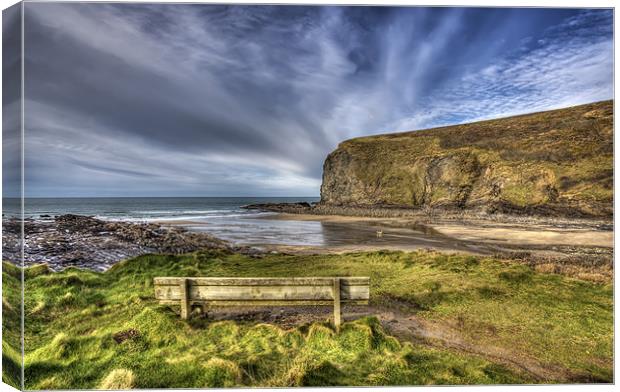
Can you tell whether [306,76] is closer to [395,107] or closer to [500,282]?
[395,107]

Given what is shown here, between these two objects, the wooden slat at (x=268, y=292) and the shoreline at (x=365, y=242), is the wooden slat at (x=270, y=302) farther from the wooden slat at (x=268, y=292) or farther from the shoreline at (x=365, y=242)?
the shoreline at (x=365, y=242)

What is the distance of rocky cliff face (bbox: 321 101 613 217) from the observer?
695 centimetres

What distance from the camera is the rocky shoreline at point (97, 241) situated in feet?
Answer: 23.0

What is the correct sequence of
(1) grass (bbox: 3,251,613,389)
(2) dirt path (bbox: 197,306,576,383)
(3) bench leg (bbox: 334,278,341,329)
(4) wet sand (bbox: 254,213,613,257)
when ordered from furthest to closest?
(4) wet sand (bbox: 254,213,613,257), (3) bench leg (bbox: 334,278,341,329), (2) dirt path (bbox: 197,306,576,383), (1) grass (bbox: 3,251,613,389)

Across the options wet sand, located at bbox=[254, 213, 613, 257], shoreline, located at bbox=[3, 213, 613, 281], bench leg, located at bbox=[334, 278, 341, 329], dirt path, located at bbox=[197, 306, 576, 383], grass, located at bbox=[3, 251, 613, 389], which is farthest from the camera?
wet sand, located at bbox=[254, 213, 613, 257]

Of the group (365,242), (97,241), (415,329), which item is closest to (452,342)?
(415,329)

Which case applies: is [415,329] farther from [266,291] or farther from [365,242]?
[365,242]

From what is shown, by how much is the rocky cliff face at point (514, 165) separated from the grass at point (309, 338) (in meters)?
3.23

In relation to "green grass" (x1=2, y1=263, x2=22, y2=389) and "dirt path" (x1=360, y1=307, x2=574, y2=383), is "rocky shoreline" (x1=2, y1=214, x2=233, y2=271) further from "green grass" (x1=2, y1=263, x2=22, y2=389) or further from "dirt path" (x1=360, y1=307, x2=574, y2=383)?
"dirt path" (x1=360, y1=307, x2=574, y2=383)

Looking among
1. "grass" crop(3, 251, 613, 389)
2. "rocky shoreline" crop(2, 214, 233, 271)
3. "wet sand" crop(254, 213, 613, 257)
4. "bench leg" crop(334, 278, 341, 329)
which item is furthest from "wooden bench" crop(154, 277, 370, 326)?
"rocky shoreline" crop(2, 214, 233, 271)

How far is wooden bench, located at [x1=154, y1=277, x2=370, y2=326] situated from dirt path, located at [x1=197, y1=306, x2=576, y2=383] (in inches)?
25.1

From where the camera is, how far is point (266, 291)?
4.20 metres

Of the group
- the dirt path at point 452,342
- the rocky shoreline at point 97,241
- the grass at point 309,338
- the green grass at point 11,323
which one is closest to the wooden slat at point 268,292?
the grass at point 309,338

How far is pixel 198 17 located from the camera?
5246 mm
